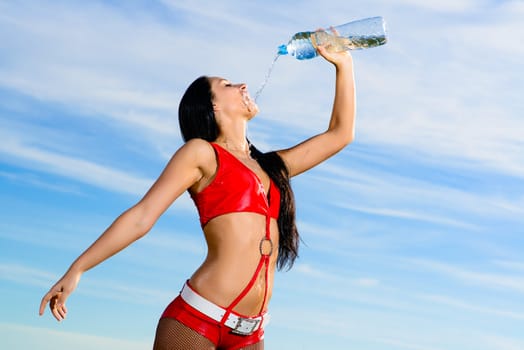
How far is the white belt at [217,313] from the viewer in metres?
4.59

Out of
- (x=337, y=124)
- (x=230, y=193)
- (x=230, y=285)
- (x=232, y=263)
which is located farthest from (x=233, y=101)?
(x=230, y=285)

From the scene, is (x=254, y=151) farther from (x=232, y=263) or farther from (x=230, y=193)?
(x=232, y=263)

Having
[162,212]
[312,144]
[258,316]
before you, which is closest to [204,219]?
[162,212]

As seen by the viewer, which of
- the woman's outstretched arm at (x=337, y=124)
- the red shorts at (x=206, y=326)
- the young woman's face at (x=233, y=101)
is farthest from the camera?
the woman's outstretched arm at (x=337, y=124)

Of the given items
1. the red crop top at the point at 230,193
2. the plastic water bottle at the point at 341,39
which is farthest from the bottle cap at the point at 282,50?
the red crop top at the point at 230,193

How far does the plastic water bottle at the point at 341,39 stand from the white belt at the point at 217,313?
198 cm

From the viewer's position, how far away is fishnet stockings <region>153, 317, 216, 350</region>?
4586mm

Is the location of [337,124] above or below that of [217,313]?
above

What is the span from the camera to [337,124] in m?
5.61

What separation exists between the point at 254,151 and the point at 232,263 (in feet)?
2.95

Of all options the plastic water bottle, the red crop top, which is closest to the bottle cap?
the plastic water bottle

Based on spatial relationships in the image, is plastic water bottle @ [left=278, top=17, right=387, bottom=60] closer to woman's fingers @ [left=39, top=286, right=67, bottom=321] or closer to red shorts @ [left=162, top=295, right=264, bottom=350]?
red shorts @ [left=162, top=295, right=264, bottom=350]

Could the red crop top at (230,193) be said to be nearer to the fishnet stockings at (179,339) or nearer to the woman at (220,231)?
the woman at (220,231)

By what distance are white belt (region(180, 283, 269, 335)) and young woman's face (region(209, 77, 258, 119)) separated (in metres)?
1.12
